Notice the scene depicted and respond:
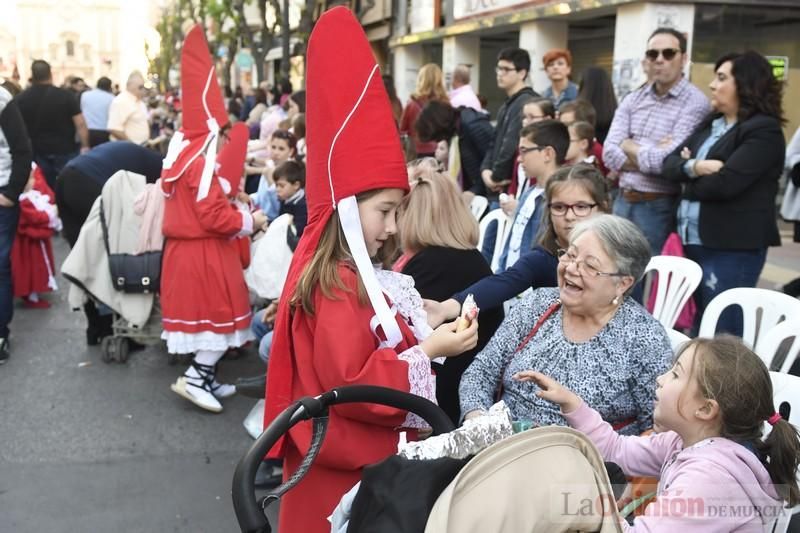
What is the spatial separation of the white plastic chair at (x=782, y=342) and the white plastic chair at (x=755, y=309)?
0.23 metres

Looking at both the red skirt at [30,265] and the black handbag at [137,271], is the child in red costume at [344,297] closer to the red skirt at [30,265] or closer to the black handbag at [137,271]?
the black handbag at [137,271]

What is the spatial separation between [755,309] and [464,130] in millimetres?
4012

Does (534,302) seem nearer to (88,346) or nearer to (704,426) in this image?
(704,426)

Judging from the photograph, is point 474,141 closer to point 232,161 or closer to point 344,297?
point 232,161

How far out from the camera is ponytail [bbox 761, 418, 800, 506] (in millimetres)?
1900

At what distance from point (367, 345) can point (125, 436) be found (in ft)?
9.74

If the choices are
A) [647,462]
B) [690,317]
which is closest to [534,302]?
[647,462]

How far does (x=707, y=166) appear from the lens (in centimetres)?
445

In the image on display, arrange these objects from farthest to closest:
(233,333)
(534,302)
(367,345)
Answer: (233,333), (534,302), (367,345)

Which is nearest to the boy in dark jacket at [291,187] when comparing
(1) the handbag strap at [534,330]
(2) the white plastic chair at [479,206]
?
(2) the white plastic chair at [479,206]

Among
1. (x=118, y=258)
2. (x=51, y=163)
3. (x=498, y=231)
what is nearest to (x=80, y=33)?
(x=51, y=163)

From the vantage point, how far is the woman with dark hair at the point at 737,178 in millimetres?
4348

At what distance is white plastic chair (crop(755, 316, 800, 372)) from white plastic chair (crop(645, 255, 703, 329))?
841 mm

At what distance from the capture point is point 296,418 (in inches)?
70.2
